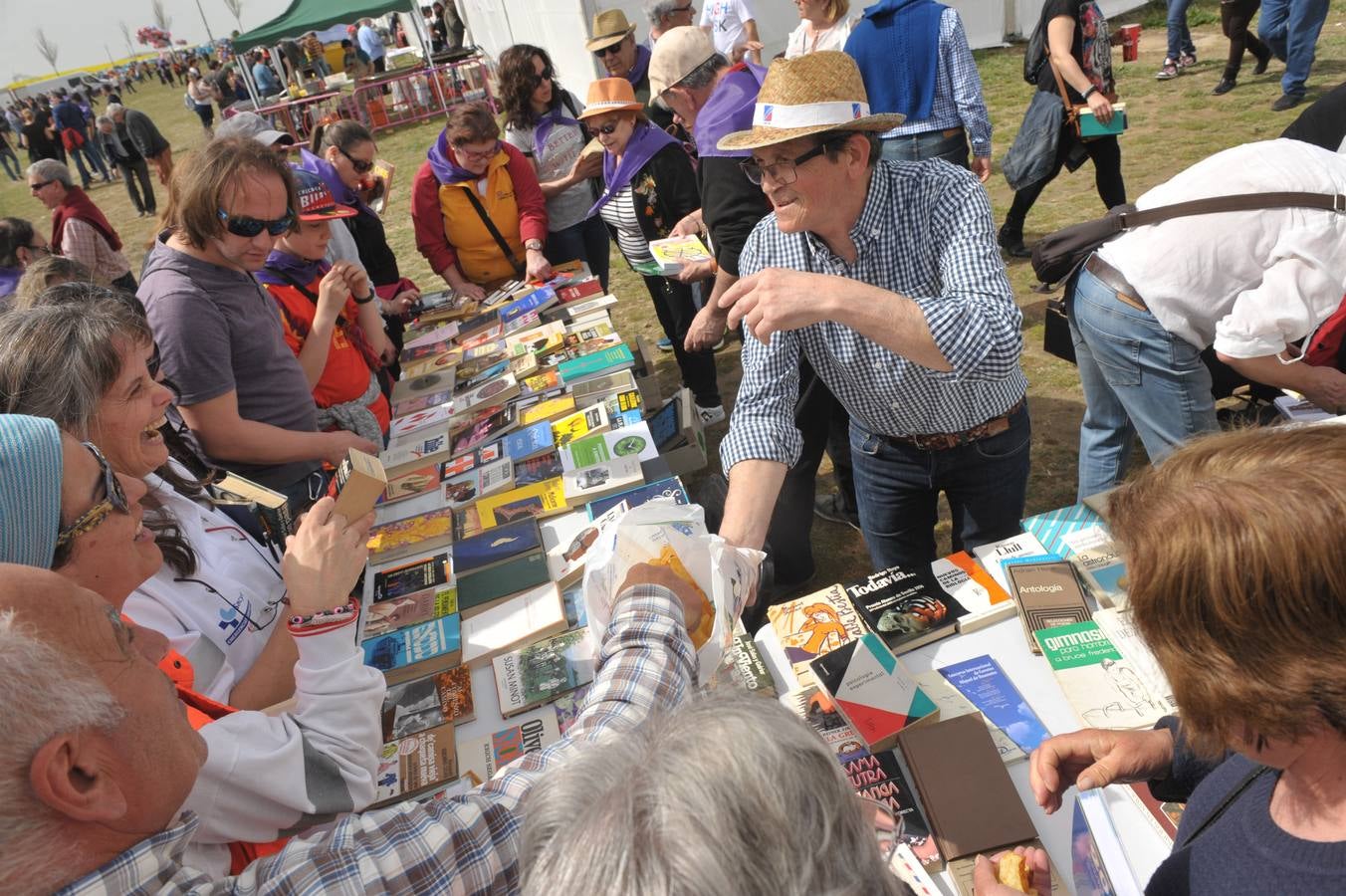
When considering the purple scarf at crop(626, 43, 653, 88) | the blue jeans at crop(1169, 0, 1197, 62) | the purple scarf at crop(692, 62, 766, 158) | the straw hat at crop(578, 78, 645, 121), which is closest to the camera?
the purple scarf at crop(692, 62, 766, 158)

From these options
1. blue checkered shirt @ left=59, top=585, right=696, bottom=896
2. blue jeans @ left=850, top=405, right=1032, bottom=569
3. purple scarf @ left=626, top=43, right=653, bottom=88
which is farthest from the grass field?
blue checkered shirt @ left=59, top=585, right=696, bottom=896

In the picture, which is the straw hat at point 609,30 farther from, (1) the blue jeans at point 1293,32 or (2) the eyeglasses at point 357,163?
(1) the blue jeans at point 1293,32

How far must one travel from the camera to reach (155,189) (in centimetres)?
1516

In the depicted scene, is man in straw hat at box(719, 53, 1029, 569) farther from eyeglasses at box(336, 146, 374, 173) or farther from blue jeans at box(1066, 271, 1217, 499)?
eyeglasses at box(336, 146, 374, 173)

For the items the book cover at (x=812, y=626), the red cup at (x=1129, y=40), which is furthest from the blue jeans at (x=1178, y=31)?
the book cover at (x=812, y=626)

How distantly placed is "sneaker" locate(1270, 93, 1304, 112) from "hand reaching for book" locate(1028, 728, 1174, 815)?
7679 mm

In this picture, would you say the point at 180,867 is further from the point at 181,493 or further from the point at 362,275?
the point at 362,275

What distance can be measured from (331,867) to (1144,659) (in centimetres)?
145

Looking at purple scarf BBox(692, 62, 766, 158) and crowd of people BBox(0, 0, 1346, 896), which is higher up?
purple scarf BBox(692, 62, 766, 158)

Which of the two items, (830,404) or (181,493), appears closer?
(181,493)

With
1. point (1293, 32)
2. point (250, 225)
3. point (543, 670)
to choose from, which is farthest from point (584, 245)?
point (1293, 32)

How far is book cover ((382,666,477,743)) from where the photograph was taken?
1750 mm

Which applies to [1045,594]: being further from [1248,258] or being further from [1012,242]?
[1012,242]

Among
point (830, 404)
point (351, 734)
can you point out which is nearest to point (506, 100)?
point (830, 404)
